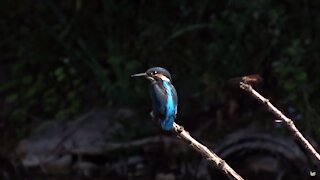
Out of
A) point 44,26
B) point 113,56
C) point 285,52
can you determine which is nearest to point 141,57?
point 113,56

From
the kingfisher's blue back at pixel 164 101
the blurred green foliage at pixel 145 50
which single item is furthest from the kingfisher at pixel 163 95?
the blurred green foliage at pixel 145 50

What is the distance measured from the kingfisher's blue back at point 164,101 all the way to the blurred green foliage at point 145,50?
2.34 meters

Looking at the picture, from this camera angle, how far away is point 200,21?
502cm

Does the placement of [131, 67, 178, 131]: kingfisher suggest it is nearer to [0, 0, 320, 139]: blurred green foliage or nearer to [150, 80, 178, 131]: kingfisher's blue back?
[150, 80, 178, 131]: kingfisher's blue back

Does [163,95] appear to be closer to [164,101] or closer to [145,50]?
[164,101]

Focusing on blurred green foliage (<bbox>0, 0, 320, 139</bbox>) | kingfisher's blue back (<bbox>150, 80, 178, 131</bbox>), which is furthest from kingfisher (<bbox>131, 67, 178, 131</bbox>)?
blurred green foliage (<bbox>0, 0, 320, 139</bbox>)

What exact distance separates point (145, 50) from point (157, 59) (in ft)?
0.40

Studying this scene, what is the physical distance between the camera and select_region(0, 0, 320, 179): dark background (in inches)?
177

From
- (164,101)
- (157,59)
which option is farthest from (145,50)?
(164,101)

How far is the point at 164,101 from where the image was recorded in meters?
1.83

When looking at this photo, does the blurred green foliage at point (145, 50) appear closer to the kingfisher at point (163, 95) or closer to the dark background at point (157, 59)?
the dark background at point (157, 59)

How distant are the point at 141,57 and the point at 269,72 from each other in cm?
88

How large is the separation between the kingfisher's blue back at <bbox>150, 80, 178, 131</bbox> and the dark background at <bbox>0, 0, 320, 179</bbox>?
2.36 meters

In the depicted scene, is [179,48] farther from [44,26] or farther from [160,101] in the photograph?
[160,101]
